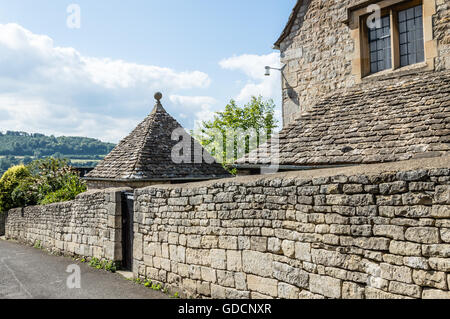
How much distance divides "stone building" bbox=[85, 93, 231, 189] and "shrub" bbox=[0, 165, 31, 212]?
12.7 metres

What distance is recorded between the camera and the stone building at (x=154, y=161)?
10867 mm

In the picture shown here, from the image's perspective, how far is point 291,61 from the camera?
10773 mm

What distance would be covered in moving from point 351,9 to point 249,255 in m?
7.07

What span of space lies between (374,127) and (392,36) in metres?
2.95

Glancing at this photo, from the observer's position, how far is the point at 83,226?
31.9 feet

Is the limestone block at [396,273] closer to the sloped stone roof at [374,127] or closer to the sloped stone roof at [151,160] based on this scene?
the sloped stone roof at [374,127]

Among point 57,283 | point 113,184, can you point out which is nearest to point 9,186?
point 113,184

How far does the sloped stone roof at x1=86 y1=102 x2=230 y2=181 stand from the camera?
1090 cm

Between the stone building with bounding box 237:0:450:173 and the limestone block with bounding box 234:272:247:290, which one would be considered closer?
the limestone block with bounding box 234:272:247:290

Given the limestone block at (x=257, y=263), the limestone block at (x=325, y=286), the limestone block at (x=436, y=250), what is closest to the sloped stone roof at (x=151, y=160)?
the limestone block at (x=257, y=263)

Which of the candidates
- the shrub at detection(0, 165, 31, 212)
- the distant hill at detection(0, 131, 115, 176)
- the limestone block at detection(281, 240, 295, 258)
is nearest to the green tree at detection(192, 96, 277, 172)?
the shrub at detection(0, 165, 31, 212)

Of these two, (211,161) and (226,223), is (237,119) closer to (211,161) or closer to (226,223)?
(211,161)

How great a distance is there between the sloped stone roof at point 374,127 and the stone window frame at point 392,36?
0.29 meters

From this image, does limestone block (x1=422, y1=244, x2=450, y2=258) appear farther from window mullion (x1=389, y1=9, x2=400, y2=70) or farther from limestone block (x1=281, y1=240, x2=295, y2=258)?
window mullion (x1=389, y1=9, x2=400, y2=70)
